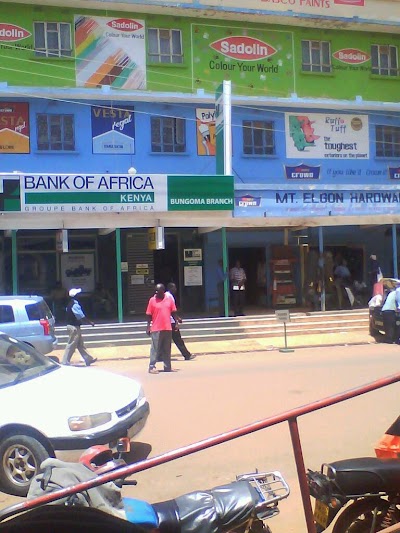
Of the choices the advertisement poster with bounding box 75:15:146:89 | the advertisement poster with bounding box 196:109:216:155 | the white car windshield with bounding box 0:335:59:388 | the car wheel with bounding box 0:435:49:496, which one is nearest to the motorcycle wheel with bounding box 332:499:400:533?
the car wheel with bounding box 0:435:49:496

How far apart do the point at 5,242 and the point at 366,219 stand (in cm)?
1175

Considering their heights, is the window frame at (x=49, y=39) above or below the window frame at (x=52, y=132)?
above

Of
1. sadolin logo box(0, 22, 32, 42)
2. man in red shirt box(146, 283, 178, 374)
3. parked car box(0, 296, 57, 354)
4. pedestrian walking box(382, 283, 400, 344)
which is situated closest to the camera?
man in red shirt box(146, 283, 178, 374)

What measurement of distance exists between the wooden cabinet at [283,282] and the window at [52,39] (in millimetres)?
10071

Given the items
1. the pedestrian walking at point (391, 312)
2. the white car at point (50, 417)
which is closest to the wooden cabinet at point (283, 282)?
the pedestrian walking at point (391, 312)

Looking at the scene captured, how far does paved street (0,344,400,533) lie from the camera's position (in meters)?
6.41

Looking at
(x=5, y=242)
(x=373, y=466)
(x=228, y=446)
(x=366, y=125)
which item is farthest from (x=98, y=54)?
(x=373, y=466)

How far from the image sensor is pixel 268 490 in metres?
3.60

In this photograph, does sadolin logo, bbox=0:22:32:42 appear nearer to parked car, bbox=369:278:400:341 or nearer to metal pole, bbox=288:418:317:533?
parked car, bbox=369:278:400:341

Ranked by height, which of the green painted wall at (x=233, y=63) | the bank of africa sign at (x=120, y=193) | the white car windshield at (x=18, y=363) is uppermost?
the green painted wall at (x=233, y=63)

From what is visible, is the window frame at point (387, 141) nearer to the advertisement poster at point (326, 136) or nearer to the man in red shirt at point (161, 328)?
the advertisement poster at point (326, 136)

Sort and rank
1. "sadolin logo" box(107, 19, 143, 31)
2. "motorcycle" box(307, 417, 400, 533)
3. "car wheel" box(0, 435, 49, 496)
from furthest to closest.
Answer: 1. "sadolin logo" box(107, 19, 143, 31)
2. "car wheel" box(0, 435, 49, 496)
3. "motorcycle" box(307, 417, 400, 533)

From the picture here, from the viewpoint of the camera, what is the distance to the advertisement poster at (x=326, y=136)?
2309 centimetres

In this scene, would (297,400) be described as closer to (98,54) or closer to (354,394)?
(354,394)
